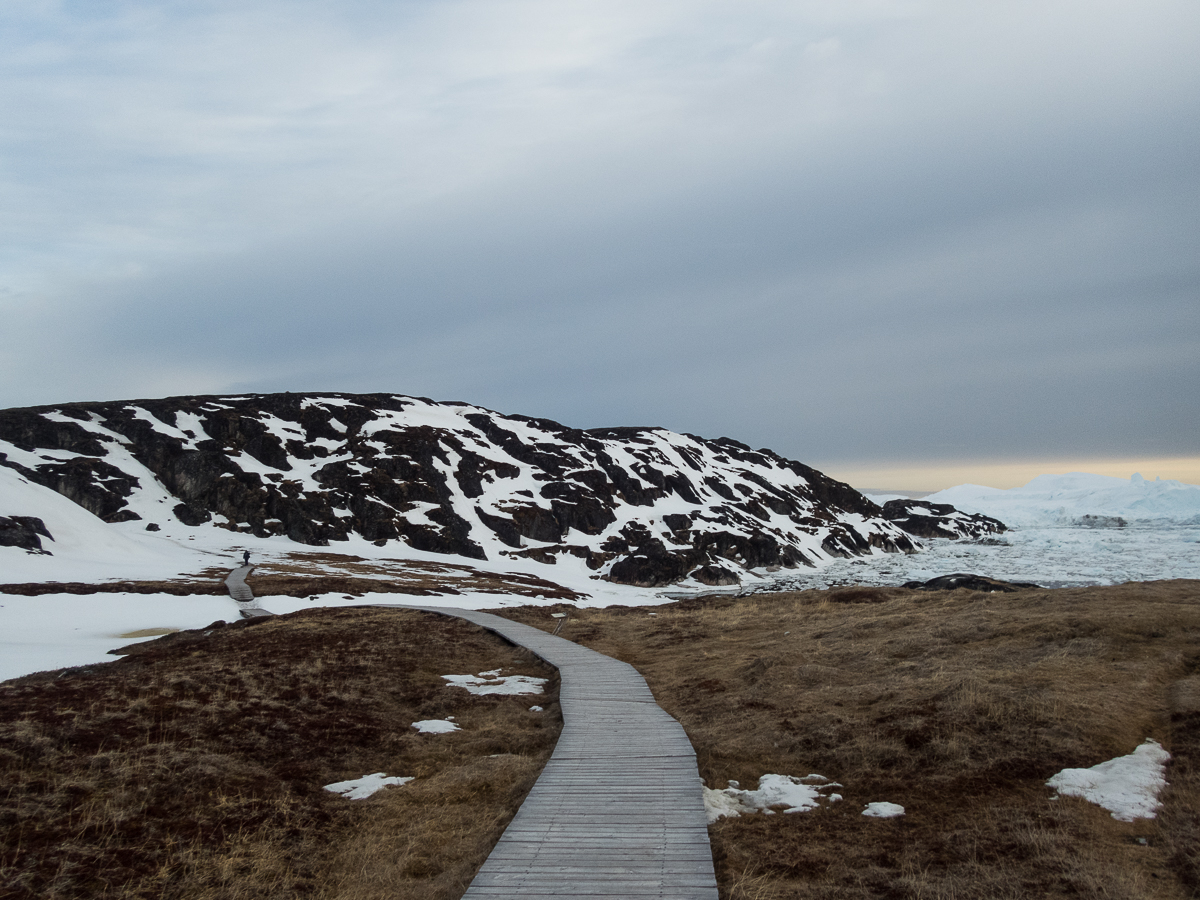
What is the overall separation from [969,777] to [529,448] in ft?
397

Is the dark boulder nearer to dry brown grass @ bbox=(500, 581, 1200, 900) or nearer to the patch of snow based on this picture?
dry brown grass @ bbox=(500, 581, 1200, 900)

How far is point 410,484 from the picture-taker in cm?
10225

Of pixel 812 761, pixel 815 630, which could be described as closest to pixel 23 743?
pixel 812 761

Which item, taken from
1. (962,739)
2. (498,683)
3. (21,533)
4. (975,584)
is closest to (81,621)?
(498,683)

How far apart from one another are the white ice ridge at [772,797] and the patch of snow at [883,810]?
0.63 metres

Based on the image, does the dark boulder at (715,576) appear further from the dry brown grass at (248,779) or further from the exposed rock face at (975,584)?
the dry brown grass at (248,779)

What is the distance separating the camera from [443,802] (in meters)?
11.5

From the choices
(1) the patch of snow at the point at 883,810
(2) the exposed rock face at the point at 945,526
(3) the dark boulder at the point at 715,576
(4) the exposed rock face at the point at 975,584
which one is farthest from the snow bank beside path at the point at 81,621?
(2) the exposed rock face at the point at 945,526

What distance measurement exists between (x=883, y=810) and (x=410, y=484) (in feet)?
324

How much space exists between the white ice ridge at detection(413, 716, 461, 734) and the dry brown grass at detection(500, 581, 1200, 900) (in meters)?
5.74

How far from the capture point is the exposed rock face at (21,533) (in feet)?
→ 159

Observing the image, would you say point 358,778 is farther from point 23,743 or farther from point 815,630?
point 815,630

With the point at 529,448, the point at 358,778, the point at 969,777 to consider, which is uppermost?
the point at 529,448

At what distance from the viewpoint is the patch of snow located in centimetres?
983
